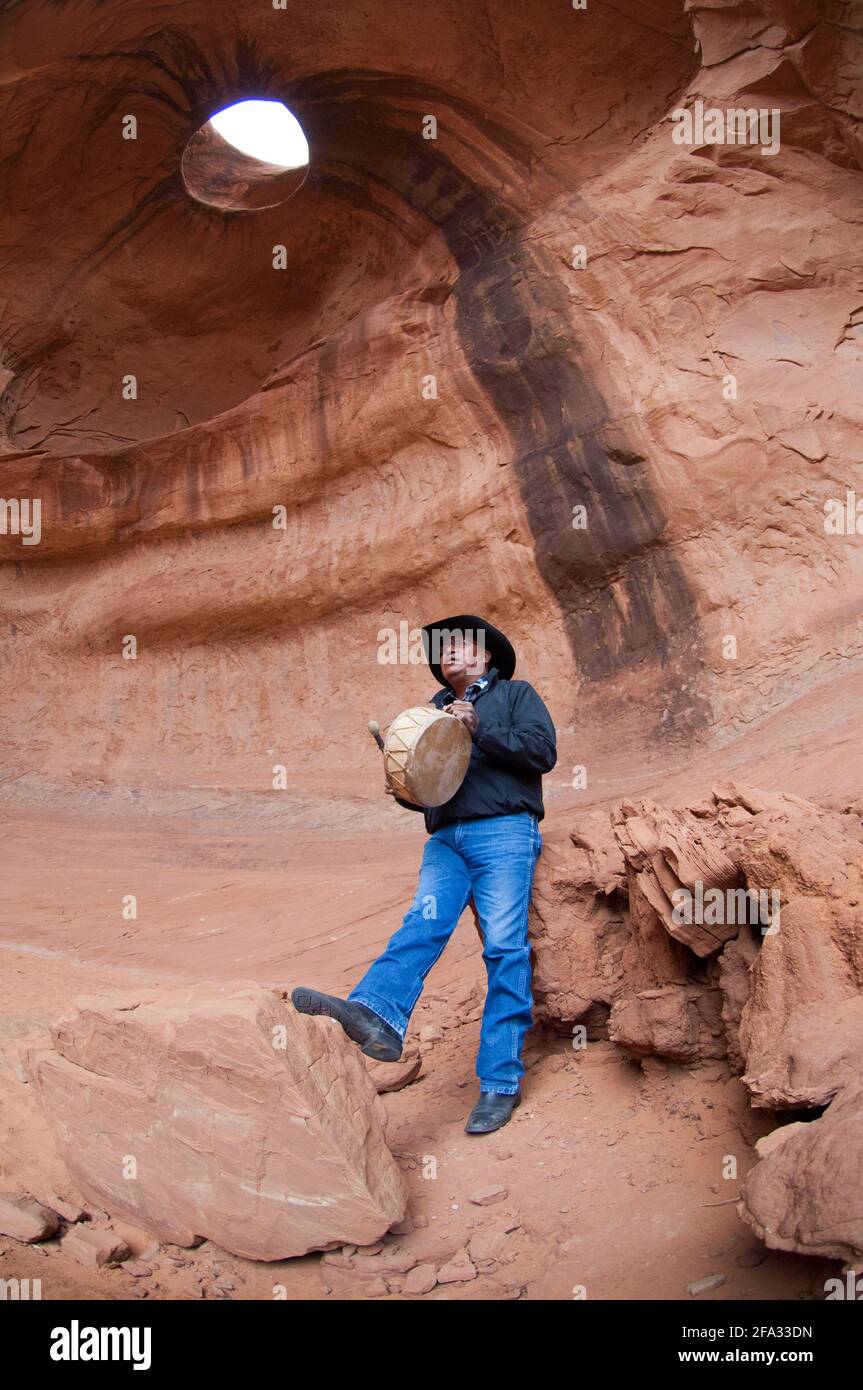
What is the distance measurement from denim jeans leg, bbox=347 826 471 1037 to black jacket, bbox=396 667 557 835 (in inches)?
4.3

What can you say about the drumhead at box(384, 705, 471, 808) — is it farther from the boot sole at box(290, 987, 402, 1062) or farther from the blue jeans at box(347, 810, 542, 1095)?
the boot sole at box(290, 987, 402, 1062)

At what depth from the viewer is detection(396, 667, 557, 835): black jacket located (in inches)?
133

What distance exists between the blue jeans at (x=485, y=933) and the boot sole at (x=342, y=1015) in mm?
58

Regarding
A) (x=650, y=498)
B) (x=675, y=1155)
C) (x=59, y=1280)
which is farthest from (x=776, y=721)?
(x=59, y=1280)

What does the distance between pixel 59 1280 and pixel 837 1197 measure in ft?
5.68

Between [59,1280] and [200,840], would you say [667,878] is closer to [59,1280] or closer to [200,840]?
[59,1280]

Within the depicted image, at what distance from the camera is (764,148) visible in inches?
279

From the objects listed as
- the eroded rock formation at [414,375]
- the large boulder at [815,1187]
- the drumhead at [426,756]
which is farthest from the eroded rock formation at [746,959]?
the eroded rock formation at [414,375]

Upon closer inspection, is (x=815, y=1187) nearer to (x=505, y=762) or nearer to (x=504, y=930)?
(x=504, y=930)

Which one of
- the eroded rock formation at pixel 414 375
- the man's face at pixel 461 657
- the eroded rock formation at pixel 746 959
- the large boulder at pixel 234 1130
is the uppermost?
the eroded rock formation at pixel 414 375

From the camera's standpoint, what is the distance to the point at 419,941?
10.7 ft

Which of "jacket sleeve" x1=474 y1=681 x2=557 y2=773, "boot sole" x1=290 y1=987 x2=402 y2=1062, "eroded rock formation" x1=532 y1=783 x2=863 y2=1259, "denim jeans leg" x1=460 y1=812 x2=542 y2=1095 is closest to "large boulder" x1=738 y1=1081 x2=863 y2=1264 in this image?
"eroded rock formation" x1=532 y1=783 x2=863 y2=1259

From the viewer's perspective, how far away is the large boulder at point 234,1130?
2.68 m

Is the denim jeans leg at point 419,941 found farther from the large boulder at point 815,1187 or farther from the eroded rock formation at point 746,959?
the large boulder at point 815,1187
